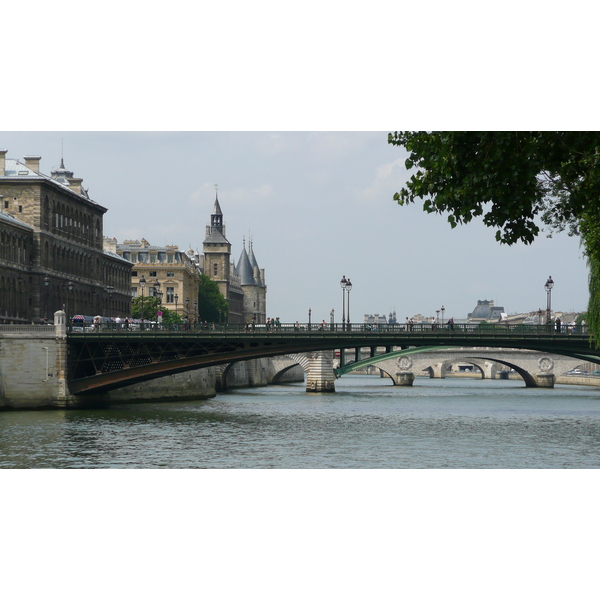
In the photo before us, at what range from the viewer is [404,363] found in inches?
4643

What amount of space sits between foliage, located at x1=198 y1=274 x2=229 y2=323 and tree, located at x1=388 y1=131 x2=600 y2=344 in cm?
12965

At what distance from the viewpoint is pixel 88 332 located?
2365 inches

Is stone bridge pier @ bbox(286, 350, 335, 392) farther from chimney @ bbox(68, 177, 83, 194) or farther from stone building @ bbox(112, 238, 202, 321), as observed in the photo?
stone building @ bbox(112, 238, 202, 321)

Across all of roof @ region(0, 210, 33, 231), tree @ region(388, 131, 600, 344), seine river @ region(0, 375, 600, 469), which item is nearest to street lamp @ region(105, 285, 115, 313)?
roof @ region(0, 210, 33, 231)

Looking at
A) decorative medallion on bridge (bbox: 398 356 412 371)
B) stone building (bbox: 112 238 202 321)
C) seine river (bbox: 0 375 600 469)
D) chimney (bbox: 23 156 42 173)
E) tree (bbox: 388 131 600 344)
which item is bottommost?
seine river (bbox: 0 375 600 469)

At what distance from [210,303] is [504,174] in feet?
445

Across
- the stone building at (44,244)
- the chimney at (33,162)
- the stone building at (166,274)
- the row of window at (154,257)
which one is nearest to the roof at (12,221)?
the stone building at (44,244)

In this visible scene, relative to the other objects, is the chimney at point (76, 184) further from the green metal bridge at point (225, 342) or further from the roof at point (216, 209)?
the roof at point (216, 209)

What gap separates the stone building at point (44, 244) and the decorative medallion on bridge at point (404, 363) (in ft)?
114

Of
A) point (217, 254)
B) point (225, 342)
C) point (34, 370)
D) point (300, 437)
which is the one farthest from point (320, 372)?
point (217, 254)

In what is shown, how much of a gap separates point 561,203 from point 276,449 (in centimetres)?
1785

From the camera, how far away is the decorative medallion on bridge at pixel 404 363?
117 metres

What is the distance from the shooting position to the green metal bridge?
5941 cm

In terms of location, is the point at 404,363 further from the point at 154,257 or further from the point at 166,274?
the point at 154,257
